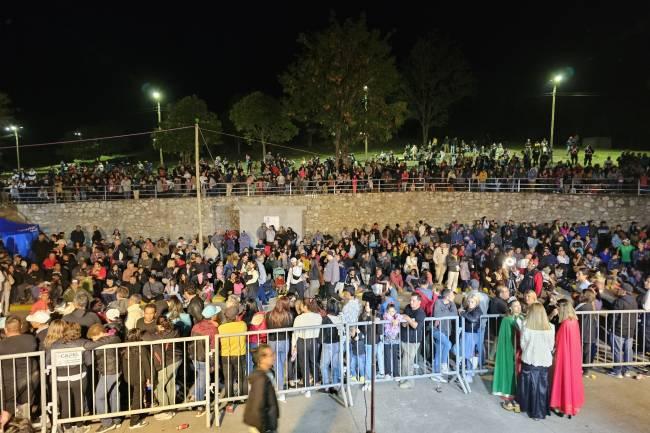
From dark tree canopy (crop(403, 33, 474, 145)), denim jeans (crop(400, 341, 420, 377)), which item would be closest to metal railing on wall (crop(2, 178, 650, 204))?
denim jeans (crop(400, 341, 420, 377))

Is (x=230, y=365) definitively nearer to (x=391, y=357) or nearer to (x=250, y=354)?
(x=250, y=354)

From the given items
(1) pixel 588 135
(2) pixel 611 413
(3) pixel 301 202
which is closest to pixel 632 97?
(1) pixel 588 135

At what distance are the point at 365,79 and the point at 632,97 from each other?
101 ft

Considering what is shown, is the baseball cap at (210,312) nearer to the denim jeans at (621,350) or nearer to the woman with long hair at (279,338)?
the woman with long hair at (279,338)

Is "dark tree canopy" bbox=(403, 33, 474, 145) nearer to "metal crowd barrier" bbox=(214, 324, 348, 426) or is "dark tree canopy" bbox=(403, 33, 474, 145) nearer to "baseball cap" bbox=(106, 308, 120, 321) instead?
"metal crowd barrier" bbox=(214, 324, 348, 426)

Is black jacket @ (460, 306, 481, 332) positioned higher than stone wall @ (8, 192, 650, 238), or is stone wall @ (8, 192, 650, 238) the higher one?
stone wall @ (8, 192, 650, 238)

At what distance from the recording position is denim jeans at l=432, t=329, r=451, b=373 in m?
7.10

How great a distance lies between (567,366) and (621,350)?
1.94 meters

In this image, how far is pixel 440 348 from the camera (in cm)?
710

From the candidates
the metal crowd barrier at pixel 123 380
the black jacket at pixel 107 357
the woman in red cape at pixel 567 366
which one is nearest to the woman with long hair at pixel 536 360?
the woman in red cape at pixel 567 366

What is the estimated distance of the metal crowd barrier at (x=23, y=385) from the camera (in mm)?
5477

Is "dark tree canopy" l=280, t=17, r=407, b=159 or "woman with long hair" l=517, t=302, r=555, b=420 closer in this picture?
"woman with long hair" l=517, t=302, r=555, b=420

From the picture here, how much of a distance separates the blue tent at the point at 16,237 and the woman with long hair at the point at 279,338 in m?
11.8

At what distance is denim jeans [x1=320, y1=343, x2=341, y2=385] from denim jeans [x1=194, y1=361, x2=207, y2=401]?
1633 mm
